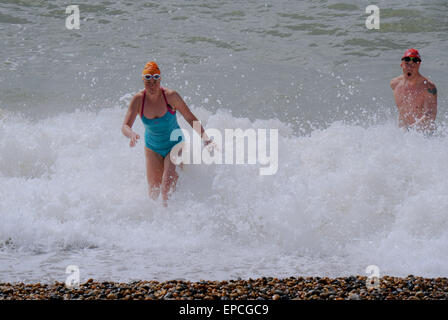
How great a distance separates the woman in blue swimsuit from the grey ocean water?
291 mm

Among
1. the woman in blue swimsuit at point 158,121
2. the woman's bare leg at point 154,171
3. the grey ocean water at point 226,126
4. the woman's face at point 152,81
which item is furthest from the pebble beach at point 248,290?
the woman's face at point 152,81

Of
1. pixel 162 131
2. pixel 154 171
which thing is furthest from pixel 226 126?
pixel 162 131

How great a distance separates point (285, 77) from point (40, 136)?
5.12m

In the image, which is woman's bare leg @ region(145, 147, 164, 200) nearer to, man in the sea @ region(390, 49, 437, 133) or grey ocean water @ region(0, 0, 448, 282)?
grey ocean water @ region(0, 0, 448, 282)

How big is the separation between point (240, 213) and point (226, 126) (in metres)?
3.17

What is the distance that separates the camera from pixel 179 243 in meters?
5.73

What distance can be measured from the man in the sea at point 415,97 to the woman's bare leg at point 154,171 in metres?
3.71

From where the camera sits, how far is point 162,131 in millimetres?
6488

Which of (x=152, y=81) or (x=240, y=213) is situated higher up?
(x=152, y=81)

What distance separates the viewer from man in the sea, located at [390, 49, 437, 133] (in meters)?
7.39

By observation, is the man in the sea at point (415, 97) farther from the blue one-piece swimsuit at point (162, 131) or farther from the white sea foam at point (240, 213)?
the blue one-piece swimsuit at point (162, 131)

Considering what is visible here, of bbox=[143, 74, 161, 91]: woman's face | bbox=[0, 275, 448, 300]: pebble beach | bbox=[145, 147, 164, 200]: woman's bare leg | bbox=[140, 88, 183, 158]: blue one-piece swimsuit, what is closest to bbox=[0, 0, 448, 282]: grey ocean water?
bbox=[145, 147, 164, 200]: woman's bare leg

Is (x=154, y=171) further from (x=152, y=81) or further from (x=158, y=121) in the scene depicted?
(x=152, y=81)
